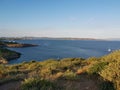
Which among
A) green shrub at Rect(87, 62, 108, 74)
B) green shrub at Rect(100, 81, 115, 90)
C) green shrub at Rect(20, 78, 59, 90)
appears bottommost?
green shrub at Rect(100, 81, 115, 90)

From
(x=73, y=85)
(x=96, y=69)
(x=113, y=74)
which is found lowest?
(x=73, y=85)

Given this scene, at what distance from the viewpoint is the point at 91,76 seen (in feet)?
40.7

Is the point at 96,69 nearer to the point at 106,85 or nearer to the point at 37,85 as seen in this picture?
the point at 106,85

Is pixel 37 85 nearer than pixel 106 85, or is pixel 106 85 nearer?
pixel 37 85

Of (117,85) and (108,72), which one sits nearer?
(117,85)

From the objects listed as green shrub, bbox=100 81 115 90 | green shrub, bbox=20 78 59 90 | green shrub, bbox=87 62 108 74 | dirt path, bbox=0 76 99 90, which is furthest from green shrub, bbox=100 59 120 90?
green shrub, bbox=20 78 59 90

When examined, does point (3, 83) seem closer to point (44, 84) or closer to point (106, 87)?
point (44, 84)

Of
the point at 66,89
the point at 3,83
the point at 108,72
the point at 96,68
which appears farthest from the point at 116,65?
the point at 3,83

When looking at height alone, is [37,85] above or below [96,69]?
below

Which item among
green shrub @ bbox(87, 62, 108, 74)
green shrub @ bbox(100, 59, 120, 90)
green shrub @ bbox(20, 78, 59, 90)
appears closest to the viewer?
green shrub @ bbox(20, 78, 59, 90)

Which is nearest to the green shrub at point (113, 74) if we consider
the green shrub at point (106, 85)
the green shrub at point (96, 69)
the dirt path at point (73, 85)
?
the green shrub at point (106, 85)

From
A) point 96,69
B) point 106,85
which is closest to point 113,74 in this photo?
point 106,85

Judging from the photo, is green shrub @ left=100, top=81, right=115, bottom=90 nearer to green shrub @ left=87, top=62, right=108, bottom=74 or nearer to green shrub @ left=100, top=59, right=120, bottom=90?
green shrub @ left=100, top=59, right=120, bottom=90

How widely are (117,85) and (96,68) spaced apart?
2888 mm
